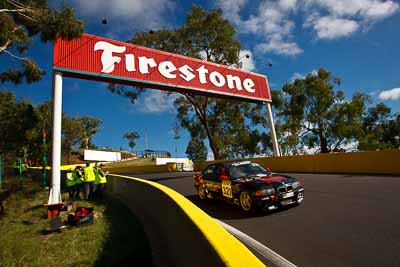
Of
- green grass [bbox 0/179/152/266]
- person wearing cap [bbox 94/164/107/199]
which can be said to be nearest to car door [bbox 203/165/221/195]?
green grass [bbox 0/179/152/266]

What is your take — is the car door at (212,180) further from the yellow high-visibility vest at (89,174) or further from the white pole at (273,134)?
the white pole at (273,134)

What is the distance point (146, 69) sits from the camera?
15984 mm

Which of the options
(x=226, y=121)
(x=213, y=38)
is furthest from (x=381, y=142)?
(x=213, y=38)

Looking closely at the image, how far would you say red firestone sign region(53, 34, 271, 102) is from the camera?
1338 centimetres

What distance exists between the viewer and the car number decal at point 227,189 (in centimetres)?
730

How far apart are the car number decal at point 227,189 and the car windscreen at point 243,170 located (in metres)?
0.22

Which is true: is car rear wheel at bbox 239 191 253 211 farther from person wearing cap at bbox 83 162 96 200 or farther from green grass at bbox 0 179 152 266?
person wearing cap at bbox 83 162 96 200

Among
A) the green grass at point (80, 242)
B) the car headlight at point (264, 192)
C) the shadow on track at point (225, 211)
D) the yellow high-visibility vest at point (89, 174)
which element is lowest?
the green grass at point (80, 242)

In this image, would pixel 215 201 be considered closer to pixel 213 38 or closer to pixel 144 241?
pixel 144 241

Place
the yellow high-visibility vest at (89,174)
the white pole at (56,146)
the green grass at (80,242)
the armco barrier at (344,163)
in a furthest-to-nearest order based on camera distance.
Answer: the armco barrier at (344,163)
the yellow high-visibility vest at (89,174)
the white pole at (56,146)
the green grass at (80,242)

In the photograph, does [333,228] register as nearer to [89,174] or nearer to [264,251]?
[264,251]

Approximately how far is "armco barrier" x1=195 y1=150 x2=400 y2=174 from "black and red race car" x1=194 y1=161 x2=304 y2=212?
351 inches

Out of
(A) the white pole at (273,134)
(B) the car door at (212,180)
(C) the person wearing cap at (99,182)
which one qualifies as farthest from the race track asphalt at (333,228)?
(A) the white pole at (273,134)

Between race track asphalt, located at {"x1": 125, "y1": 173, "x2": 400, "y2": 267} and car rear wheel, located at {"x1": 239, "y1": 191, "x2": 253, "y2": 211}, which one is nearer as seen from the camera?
race track asphalt, located at {"x1": 125, "y1": 173, "x2": 400, "y2": 267}
